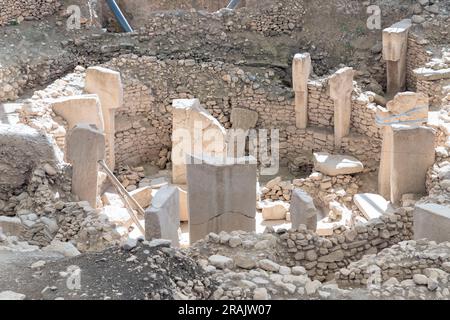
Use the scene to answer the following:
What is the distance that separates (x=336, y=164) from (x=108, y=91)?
3.99 m

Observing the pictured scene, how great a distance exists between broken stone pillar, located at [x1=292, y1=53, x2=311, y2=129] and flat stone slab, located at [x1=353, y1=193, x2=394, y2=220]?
2603 millimetres

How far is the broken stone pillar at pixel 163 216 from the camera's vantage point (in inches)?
298

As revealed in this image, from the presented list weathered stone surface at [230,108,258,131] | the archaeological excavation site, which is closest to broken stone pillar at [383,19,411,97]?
the archaeological excavation site

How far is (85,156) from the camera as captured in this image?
9.25 meters

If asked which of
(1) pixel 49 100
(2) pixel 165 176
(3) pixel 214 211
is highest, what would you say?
(1) pixel 49 100

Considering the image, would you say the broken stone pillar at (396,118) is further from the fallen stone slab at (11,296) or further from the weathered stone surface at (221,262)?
the fallen stone slab at (11,296)

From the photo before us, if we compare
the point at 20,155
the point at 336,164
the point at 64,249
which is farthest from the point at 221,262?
the point at 336,164

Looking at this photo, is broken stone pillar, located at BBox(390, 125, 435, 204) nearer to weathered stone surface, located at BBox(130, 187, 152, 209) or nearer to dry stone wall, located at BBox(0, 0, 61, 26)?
weathered stone surface, located at BBox(130, 187, 152, 209)

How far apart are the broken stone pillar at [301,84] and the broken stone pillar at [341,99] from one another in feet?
1.77

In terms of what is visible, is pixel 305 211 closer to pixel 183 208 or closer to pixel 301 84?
pixel 183 208

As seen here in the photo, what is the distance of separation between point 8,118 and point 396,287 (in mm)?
7528

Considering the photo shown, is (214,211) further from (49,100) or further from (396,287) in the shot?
(49,100)

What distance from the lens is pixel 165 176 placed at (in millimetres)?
12906
